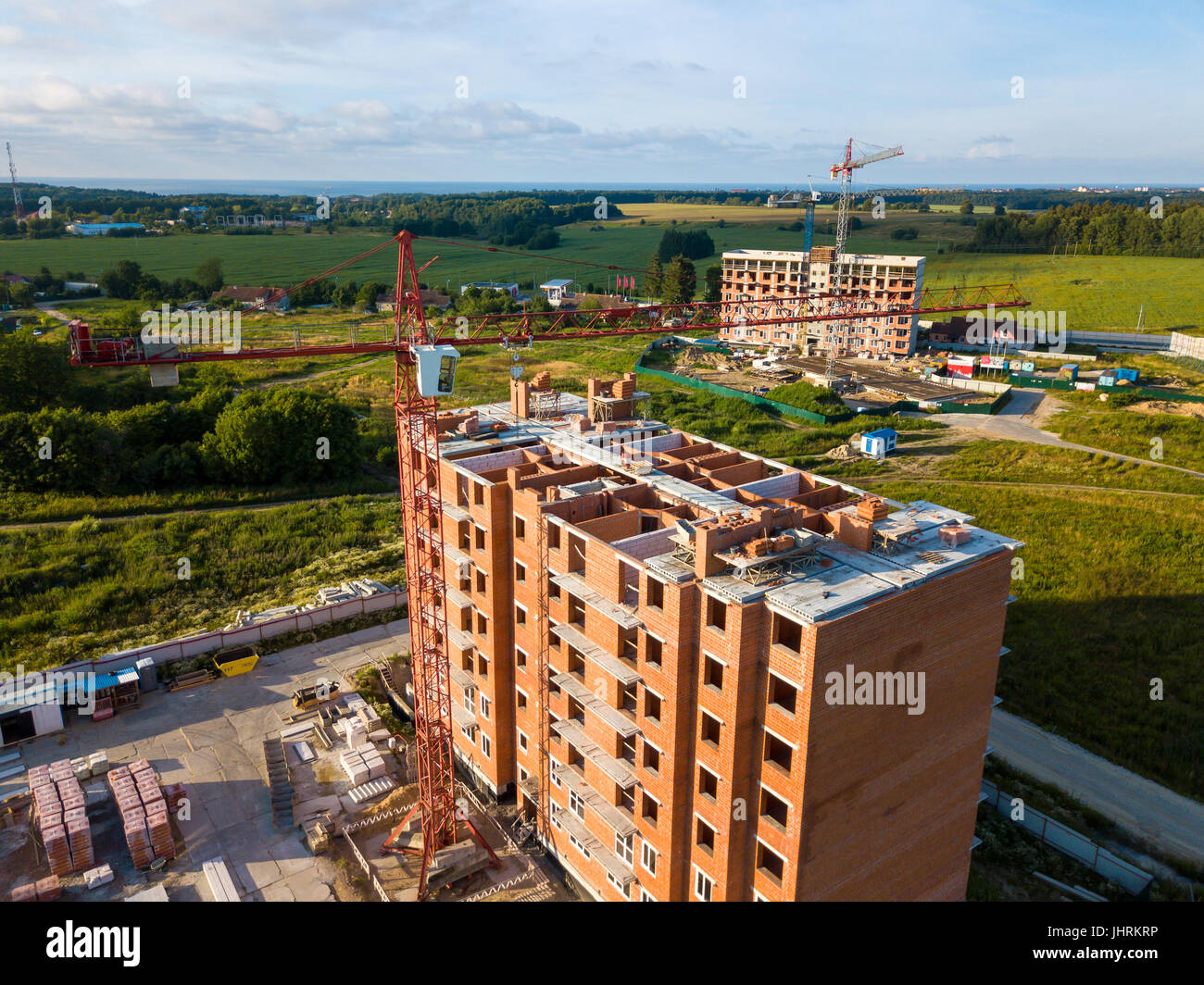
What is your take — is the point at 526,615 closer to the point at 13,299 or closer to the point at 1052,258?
Answer: the point at 13,299

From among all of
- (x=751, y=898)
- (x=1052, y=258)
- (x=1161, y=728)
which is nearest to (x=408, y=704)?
(x=751, y=898)

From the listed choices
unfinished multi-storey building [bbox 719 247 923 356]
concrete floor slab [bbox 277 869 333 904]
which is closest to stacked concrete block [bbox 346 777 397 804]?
concrete floor slab [bbox 277 869 333 904]

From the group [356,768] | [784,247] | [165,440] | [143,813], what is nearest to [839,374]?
[165,440]

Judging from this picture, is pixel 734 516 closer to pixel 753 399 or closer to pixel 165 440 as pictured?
pixel 165 440

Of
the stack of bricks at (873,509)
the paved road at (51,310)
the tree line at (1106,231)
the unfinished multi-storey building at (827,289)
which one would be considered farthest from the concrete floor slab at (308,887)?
the tree line at (1106,231)

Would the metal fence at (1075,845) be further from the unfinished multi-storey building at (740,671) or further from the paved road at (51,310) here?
the paved road at (51,310)

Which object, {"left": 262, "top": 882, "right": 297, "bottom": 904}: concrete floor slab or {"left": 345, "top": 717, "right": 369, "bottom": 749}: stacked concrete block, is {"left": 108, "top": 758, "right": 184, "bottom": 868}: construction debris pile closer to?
{"left": 262, "top": 882, "right": 297, "bottom": 904}: concrete floor slab
